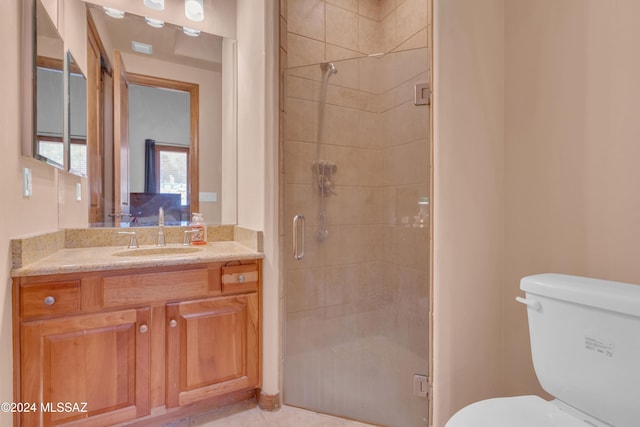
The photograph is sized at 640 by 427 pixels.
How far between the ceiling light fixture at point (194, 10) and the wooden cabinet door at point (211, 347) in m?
1.94

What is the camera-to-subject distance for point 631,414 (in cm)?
89

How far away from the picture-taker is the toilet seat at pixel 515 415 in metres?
0.96

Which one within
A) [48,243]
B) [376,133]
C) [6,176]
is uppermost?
[376,133]

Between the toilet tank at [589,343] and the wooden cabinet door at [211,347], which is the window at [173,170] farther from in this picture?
the toilet tank at [589,343]

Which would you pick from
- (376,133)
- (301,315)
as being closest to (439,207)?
(376,133)

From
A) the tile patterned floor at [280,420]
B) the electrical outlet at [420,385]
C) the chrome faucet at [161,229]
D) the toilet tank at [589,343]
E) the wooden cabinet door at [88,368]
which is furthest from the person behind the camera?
the chrome faucet at [161,229]

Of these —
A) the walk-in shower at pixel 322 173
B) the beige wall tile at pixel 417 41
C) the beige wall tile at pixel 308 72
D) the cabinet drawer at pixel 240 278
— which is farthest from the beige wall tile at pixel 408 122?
the cabinet drawer at pixel 240 278

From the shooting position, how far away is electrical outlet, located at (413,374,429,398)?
1521mm

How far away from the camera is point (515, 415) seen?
0.99 meters

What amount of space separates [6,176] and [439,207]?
1.79 m

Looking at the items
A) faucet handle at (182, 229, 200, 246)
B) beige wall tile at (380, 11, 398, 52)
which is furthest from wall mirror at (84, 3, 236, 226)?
beige wall tile at (380, 11, 398, 52)

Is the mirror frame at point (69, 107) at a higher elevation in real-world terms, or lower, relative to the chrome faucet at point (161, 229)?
higher

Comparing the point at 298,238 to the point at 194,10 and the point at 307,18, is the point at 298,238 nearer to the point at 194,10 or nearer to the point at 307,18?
the point at 307,18

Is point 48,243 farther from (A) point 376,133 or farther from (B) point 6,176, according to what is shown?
(A) point 376,133
